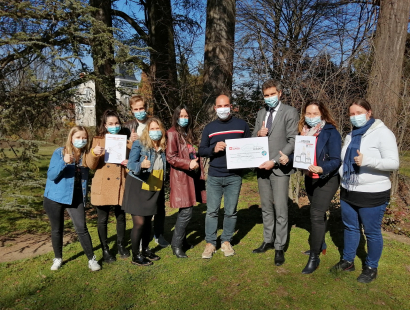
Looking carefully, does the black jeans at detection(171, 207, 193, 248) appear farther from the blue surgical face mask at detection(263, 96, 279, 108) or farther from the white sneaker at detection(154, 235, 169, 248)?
the blue surgical face mask at detection(263, 96, 279, 108)

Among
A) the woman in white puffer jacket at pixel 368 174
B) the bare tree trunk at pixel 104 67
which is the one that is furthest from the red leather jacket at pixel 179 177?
the bare tree trunk at pixel 104 67

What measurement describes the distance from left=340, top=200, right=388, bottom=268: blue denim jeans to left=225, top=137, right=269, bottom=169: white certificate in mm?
1170

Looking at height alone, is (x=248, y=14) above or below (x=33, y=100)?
above

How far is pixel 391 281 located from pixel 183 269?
2612 millimetres

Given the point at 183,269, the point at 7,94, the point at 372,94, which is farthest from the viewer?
the point at 372,94

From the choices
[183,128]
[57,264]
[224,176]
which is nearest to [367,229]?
[224,176]

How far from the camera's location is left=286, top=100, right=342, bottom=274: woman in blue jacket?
383 centimetres

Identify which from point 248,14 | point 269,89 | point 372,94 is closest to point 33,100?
point 269,89

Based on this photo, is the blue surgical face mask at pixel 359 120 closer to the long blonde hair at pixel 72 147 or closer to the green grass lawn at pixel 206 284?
the green grass lawn at pixel 206 284

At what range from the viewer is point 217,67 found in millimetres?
8375

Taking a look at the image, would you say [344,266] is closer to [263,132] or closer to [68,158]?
[263,132]

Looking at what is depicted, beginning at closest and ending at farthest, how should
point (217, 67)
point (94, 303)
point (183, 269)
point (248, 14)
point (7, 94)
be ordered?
point (94, 303) → point (183, 269) → point (7, 94) → point (217, 67) → point (248, 14)

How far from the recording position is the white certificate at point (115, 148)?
424 cm

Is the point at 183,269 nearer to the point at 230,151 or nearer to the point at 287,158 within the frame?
the point at 230,151
